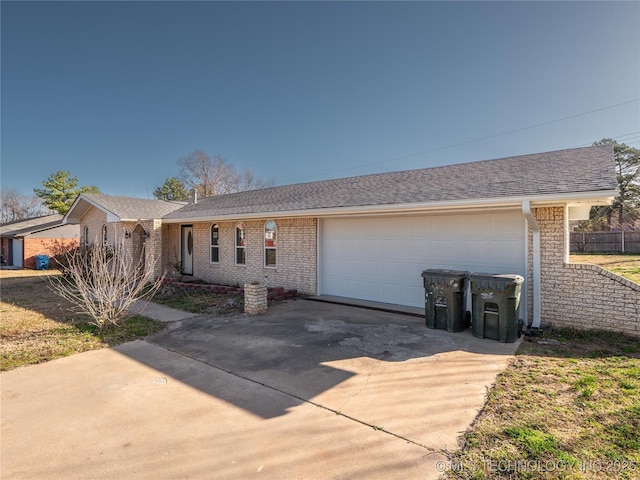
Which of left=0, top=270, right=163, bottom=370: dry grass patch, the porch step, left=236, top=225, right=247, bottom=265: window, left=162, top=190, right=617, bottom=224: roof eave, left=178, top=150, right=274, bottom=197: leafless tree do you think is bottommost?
left=0, top=270, right=163, bottom=370: dry grass patch

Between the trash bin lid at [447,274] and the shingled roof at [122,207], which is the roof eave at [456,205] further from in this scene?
the shingled roof at [122,207]

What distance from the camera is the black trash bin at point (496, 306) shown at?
18.6 feet

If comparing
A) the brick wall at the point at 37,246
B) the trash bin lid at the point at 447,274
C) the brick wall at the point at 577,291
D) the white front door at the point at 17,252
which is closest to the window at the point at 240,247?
the trash bin lid at the point at 447,274

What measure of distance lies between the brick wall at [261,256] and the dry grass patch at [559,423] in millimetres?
6597

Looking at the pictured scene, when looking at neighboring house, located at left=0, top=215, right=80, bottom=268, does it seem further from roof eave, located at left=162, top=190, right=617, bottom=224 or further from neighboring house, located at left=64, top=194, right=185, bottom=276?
roof eave, located at left=162, top=190, right=617, bottom=224

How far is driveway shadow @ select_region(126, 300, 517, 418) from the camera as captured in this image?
4137mm

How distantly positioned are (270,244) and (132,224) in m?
7.41

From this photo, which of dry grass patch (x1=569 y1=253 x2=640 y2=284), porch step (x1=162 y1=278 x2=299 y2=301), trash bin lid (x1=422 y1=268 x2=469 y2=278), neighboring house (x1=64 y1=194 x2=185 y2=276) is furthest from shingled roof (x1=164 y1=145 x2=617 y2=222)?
dry grass patch (x1=569 y1=253 x2=640 y2=284)

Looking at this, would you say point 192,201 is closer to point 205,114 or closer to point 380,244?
point 205,114

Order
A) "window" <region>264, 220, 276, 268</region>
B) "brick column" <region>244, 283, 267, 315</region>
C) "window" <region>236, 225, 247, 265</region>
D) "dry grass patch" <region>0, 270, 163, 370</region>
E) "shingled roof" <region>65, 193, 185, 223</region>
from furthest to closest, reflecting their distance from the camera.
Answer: "shingled roof" <region>65, 193, 185, 223</region>
"window" <region>236, 225, 247, 265</region>
"window" <region>264, 220, 276, 268</region>
"brick column" <region>244, 283, 267, 315</region>
"dry grass patch" <region>0, 270, 163, 370</region>

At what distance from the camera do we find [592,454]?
2.68 metres

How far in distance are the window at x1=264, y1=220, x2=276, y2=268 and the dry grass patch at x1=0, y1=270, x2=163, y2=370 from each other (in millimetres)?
4540

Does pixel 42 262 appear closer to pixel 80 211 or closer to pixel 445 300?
pixel 80 211

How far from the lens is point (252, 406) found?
3596 mm
